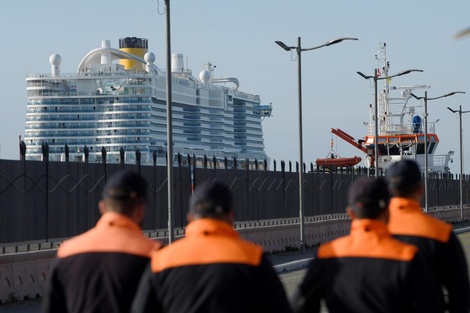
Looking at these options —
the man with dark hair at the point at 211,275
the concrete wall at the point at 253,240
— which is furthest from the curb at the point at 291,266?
the man with dark hair at the point at 211,275

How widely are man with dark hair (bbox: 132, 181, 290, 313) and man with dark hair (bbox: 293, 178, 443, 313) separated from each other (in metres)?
0.49

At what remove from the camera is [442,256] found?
660 centimetres

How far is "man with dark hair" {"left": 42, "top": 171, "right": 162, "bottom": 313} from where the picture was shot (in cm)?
559

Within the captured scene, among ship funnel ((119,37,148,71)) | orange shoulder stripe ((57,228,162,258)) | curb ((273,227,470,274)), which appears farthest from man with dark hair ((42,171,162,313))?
ship funnel ((119,37,148,71))

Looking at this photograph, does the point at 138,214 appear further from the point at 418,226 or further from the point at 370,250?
the point at 418,226

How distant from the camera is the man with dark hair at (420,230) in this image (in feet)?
21.2

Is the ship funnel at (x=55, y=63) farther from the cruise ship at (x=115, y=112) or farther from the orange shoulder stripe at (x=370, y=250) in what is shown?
the orange shoulder stripe at (x=370, y=250)

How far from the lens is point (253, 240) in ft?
103

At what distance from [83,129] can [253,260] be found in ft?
289

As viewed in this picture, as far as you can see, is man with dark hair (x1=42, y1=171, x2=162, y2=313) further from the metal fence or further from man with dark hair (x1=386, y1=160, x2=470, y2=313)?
the metal fence

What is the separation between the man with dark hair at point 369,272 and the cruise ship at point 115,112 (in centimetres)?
8086

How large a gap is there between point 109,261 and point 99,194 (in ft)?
64.5

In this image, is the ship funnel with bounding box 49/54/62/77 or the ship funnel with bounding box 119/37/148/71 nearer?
the ship funnel with bounding box 49/54/62/77

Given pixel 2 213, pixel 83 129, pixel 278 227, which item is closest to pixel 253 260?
pixel 2 213
